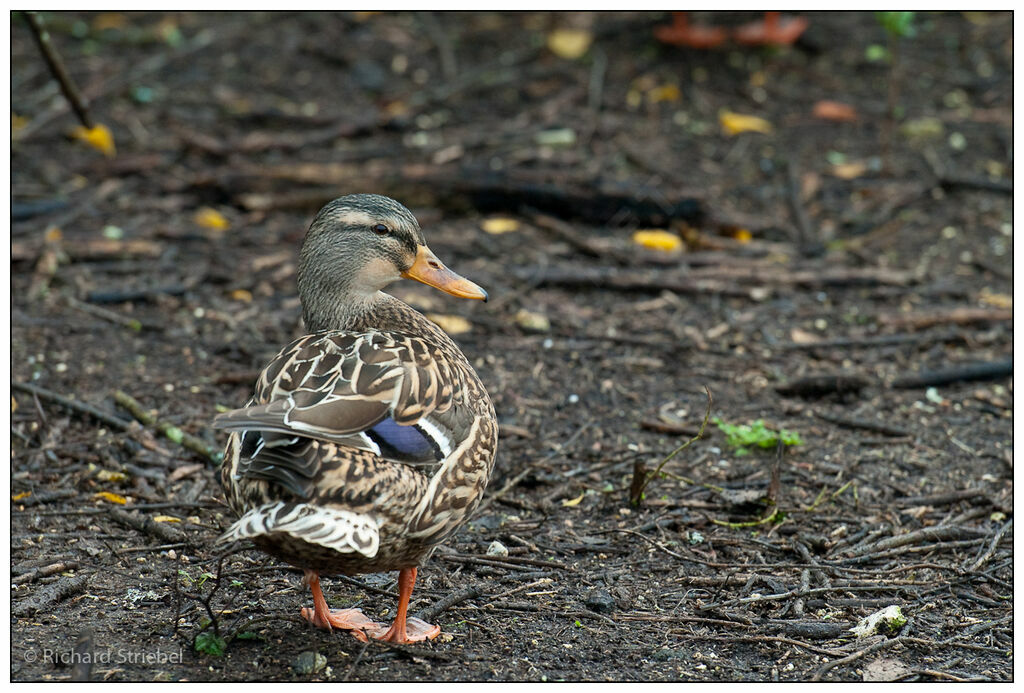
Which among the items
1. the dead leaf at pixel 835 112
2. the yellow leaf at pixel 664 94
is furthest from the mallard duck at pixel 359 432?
the dead leaf at pixel 835 112

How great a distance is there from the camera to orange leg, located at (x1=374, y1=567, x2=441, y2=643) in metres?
3.77

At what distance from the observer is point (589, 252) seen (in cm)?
739

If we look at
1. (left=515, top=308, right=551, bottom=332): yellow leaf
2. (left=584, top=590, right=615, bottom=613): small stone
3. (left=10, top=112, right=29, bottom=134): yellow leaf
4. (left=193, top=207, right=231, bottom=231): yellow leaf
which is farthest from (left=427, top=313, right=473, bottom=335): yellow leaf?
(left=10, top=112, right=29, bottom=134): yellow leaf

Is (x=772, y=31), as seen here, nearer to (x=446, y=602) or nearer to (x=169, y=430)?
(x=169, y=430)

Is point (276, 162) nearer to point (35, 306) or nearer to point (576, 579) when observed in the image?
point (35, 306)

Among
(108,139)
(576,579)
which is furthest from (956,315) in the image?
(108,139)

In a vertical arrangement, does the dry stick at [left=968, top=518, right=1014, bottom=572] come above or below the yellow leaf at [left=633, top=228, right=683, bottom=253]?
above

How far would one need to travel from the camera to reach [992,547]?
4387mm

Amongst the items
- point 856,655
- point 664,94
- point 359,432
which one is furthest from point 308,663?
point 664,94

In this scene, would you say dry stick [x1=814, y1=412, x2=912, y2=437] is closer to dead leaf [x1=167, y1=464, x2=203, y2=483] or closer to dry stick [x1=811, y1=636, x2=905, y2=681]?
dry stick [x1=811, y1=636, x2=905, y2=681]

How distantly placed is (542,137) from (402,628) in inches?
219

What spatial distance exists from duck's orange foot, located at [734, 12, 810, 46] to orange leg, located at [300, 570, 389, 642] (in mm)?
7161

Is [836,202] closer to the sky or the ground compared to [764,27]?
closer to the ground

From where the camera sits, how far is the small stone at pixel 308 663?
11.7ft
